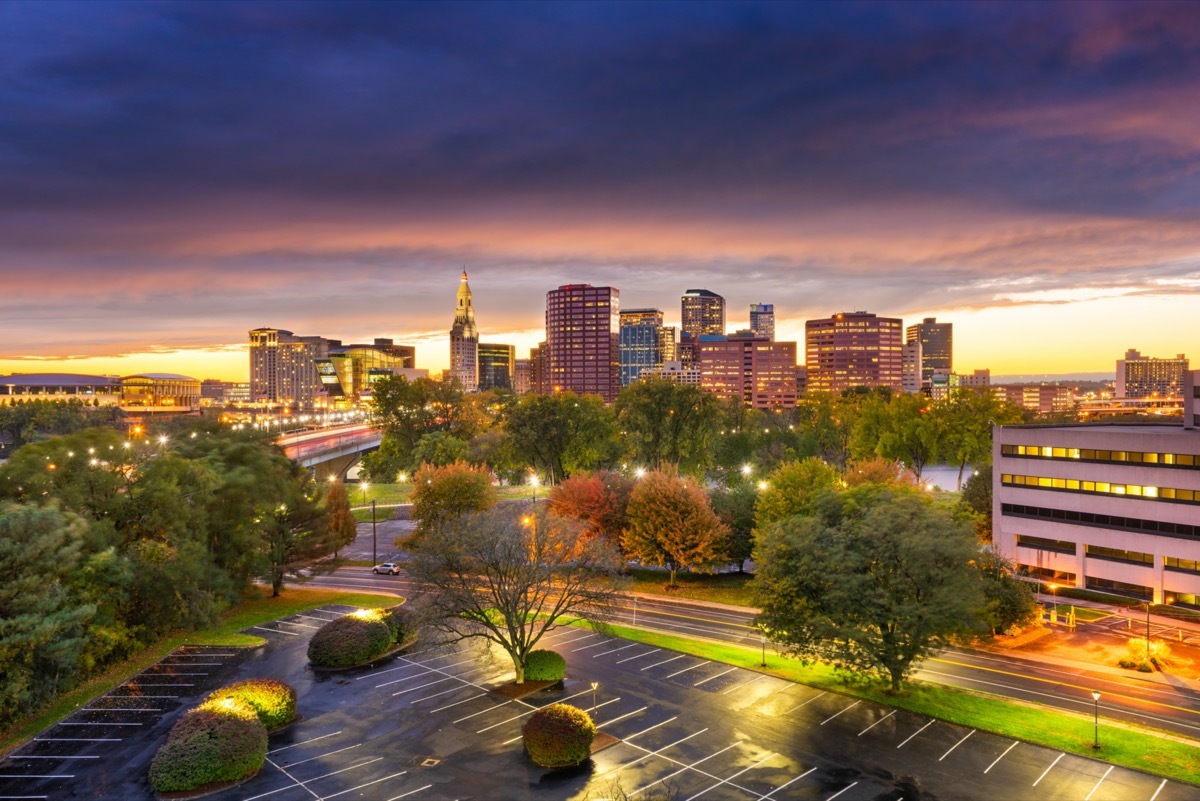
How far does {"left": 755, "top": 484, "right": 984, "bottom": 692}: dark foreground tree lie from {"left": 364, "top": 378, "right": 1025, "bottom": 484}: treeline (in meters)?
48.6

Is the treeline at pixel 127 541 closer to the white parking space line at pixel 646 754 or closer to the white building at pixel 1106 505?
the white parking space line at pixel 646 754

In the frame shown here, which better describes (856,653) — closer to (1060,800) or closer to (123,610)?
(1060,800)

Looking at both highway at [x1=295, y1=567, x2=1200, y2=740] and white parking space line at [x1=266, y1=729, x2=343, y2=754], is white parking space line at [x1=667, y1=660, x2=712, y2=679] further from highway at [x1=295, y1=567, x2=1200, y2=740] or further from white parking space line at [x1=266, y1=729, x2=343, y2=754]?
white parking space line at [x1=266, y1=729, x2=343, y2=754]

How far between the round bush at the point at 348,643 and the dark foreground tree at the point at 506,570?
4521mm

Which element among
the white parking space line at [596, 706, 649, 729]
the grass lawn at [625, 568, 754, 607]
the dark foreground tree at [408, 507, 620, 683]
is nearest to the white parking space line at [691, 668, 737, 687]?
the white parking space line at [596, 706, 649, 729]

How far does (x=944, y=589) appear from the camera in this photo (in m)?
35.4

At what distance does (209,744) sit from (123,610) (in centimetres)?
1973

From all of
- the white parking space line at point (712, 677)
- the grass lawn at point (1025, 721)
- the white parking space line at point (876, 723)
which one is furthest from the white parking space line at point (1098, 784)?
the white parking space line at point (712, 677)

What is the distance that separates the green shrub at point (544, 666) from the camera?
38.8 metres

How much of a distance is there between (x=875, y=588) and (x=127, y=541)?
145 ft

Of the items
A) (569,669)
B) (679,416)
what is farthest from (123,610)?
(679,416)

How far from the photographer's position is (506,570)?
129ft

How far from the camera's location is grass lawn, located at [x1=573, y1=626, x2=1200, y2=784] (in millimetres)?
30391

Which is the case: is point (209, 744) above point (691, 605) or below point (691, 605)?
above
